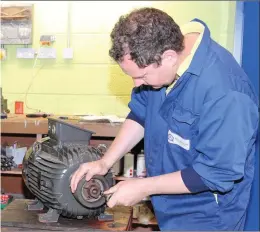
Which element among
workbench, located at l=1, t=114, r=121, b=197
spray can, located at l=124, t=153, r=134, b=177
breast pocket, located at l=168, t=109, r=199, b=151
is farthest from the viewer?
spray can, located at l=124, t=153, r=134, b=177

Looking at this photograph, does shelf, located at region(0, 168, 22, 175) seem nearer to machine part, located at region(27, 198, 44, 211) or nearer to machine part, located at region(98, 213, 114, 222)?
machine part, located at region(27, 198, 44, 211)

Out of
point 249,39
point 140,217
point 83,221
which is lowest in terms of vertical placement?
point 140,217

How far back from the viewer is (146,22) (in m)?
0.96

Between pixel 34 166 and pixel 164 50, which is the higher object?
pixel 164 50

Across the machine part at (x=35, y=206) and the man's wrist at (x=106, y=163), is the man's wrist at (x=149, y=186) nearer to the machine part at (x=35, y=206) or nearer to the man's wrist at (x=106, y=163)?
the man's wrist at (x=106, y=163)

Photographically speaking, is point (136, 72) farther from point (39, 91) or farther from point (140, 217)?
point (39, 91)

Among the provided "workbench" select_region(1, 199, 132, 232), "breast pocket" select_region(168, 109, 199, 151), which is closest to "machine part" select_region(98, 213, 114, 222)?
"workbench" select_region(1, 199, 132, 232)

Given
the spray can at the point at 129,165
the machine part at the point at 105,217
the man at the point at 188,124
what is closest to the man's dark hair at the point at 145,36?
the man at the point at 188,124

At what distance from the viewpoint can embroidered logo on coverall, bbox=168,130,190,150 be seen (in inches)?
43.1

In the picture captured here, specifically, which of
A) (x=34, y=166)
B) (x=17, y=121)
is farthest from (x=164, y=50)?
(x=17, y=121)

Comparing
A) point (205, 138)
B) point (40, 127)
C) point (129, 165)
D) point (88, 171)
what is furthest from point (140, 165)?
point (205, 138)

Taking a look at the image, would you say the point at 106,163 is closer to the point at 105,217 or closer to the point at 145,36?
the point at 105,217

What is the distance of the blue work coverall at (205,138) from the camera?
950mm

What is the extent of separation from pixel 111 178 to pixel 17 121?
126cm
